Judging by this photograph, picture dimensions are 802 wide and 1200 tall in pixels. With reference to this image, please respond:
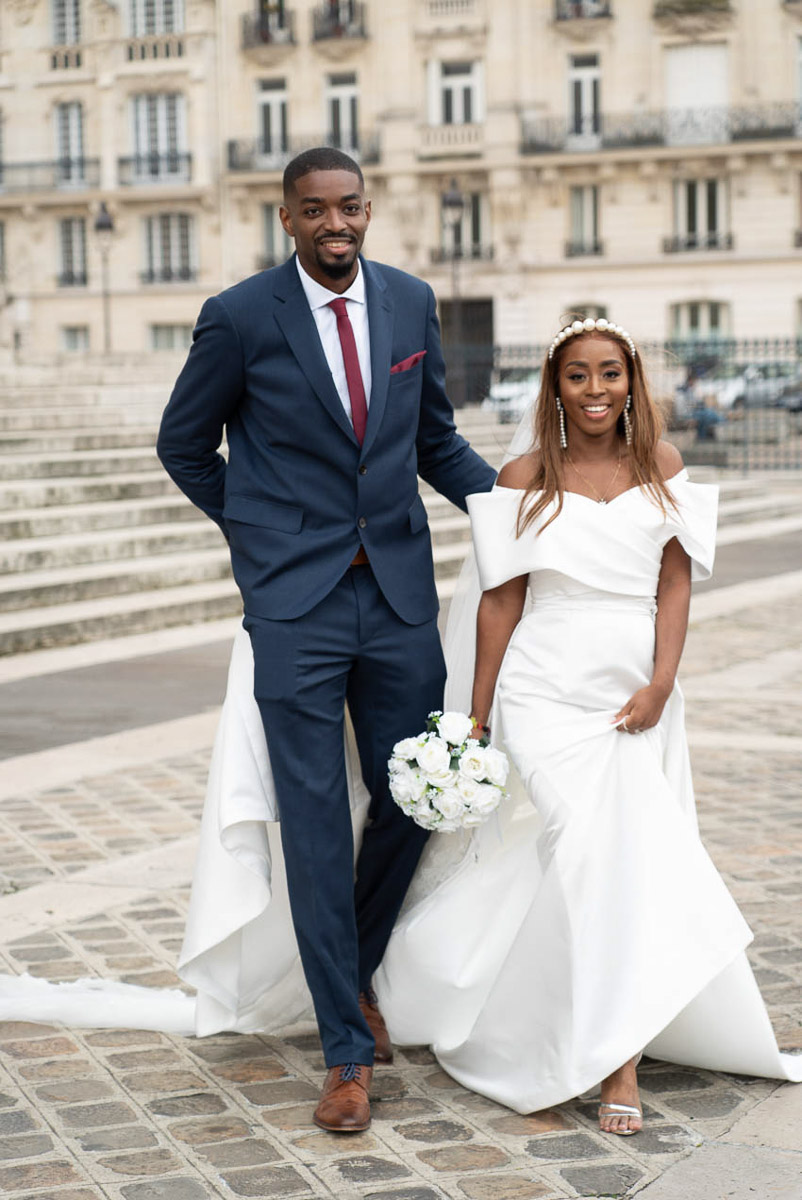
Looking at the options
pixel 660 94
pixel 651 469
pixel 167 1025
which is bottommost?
pixel 167 1025

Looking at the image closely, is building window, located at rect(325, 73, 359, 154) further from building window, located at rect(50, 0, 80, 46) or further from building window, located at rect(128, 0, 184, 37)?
building window, located at rect(50, 0, 80, 46)

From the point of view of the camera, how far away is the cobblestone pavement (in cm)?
340

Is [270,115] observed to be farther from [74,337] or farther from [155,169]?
[74,337]

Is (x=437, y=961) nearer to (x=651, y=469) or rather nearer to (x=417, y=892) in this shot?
(x=417, y=892)

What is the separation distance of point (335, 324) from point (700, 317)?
4141 centimetres

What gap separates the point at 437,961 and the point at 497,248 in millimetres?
41788

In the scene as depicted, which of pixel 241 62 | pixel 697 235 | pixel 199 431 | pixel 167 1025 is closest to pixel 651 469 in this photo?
pixel 199 431

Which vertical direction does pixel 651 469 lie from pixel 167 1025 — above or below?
above

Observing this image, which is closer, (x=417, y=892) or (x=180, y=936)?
(x=417, y=892)

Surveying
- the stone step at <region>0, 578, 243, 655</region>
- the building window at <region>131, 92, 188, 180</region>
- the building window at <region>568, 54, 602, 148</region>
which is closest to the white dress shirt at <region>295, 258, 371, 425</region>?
the stone step at <region>0, 578, 243, 655</region>

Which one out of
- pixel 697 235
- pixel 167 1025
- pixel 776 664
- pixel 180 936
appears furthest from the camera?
pixel 697 235

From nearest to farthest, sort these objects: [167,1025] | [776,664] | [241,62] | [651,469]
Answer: [651,469] → [167,1025] → [776,664] → [241,62]

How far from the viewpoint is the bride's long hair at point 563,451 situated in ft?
12.9

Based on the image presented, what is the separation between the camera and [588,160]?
43.8m
